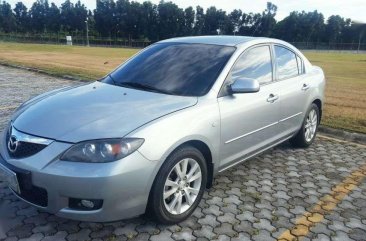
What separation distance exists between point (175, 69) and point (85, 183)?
176 cm

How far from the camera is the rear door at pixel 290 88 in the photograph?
4641 mm

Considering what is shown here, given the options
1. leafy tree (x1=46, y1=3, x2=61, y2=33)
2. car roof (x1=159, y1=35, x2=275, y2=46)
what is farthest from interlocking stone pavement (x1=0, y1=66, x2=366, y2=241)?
leafy tree (x1=46, y1=3, x2=61, y2=33)

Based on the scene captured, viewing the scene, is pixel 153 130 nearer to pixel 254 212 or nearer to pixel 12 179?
pixel 12 179

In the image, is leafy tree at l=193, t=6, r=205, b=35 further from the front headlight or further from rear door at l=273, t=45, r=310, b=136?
the front headlight

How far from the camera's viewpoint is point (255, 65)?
14.0 feet

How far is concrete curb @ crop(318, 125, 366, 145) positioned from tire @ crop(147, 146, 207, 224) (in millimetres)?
3909

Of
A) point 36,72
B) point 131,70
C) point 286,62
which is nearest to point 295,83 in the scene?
point 286,62

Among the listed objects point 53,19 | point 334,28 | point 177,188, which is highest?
point 53,19

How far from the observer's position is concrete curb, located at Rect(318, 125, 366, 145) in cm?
627

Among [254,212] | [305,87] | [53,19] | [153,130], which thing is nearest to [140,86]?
[153,130]

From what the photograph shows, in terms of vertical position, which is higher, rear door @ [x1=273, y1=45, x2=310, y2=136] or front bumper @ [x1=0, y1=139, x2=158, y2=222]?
rear door @ [x1=273, y1=45, x2=310, y2=136]

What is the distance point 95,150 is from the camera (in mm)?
2760

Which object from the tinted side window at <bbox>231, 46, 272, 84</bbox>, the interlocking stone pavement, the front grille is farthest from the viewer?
the tinted side window at <bbox>231, 46, 272, 84</bbox>

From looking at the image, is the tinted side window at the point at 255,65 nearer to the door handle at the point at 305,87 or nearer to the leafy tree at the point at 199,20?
the door handle at the point at 305,87
